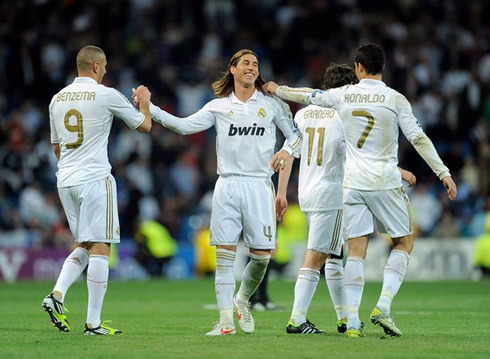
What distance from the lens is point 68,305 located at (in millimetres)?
14594

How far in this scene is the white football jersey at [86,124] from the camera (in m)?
9.77

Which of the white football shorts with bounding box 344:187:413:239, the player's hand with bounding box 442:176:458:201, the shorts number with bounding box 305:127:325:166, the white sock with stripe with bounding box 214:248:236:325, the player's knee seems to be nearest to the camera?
the player's hand with bounding box 442:176:458:201

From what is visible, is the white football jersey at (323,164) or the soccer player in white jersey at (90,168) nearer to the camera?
the soccer player in white jersey at (90,168)

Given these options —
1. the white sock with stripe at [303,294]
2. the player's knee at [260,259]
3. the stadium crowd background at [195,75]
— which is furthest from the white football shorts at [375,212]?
the stadium crowd background at [195,75]

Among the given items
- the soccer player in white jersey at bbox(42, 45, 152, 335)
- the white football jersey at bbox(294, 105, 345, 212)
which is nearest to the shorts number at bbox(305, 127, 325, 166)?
the white football jersey at bbox(294, 105, 345, 212)


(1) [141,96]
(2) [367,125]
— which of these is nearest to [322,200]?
(2) [367,125]

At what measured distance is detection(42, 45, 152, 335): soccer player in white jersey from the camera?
9641 millimetres

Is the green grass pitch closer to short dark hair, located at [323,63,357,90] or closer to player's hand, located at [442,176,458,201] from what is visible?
player's hand, located at [442,176,458,201]

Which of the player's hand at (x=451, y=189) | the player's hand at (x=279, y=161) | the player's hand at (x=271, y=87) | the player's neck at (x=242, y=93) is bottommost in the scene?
the player's hand at (x=451, y=189)

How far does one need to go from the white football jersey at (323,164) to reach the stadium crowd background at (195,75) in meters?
12.7

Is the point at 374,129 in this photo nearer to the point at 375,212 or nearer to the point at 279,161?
the point at 375,212

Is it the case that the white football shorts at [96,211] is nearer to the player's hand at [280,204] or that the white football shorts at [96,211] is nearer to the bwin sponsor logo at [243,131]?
the bwin sponsor logo at [243,131]

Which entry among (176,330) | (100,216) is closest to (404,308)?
(176,330)

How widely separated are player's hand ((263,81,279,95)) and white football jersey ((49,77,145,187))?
4.04ft
